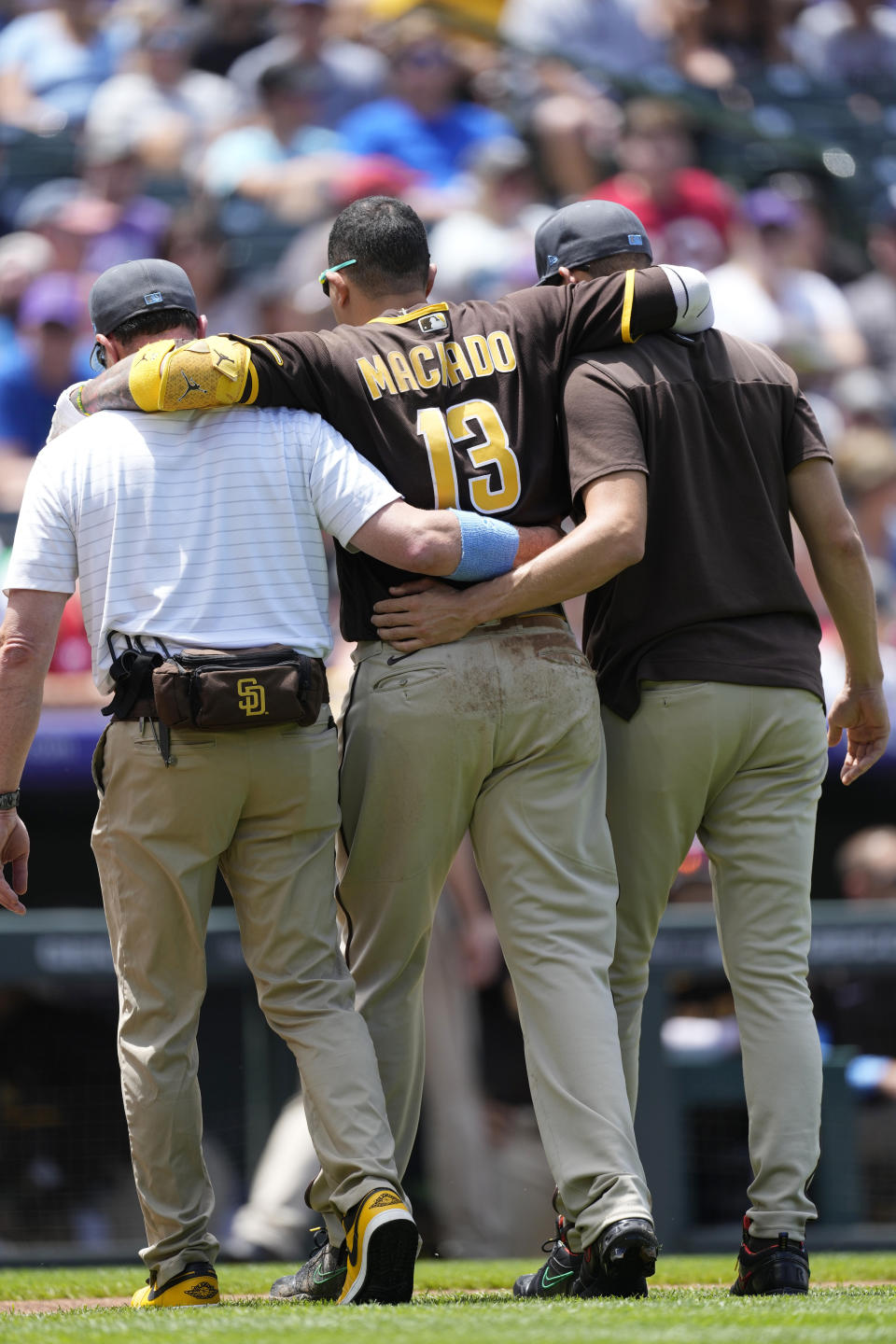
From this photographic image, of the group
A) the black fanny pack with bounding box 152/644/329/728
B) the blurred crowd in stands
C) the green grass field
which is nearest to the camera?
the green grass field

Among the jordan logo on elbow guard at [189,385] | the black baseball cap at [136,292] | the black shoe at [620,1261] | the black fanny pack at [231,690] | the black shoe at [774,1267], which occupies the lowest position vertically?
the black shoe at [774,1267]

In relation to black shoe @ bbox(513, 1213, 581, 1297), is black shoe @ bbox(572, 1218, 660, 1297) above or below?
above

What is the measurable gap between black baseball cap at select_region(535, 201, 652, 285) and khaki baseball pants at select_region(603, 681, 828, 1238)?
895 mm

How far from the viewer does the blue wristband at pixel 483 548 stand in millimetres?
3080

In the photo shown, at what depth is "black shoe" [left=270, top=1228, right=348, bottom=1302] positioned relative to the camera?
3.06 m

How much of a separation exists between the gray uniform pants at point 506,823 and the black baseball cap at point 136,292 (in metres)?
0.77

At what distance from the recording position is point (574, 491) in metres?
3.12

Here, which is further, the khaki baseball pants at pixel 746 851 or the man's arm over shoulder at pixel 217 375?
the khaki baseball pants at pixel 746 851

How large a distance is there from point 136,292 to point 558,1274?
2041 millimetres

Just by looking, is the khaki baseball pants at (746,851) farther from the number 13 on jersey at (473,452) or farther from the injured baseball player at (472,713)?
the number 13 on jersey at (473,452)

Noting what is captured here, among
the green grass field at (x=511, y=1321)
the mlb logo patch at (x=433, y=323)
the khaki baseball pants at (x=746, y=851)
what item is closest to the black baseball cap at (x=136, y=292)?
the mlb logo patch at (x=433, y=323)

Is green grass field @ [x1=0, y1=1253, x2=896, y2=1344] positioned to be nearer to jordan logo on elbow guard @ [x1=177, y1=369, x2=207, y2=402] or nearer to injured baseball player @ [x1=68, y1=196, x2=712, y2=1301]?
injured baseball player @ [x1=68, y1=196, x2=712, y2=1301]

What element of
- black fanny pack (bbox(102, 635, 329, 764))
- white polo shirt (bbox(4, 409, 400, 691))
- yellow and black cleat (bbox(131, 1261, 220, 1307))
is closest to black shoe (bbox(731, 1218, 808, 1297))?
yellow and black cleat (bbox(131, 1261, 220, 1307))

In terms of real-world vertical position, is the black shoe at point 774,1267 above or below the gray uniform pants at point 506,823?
below
